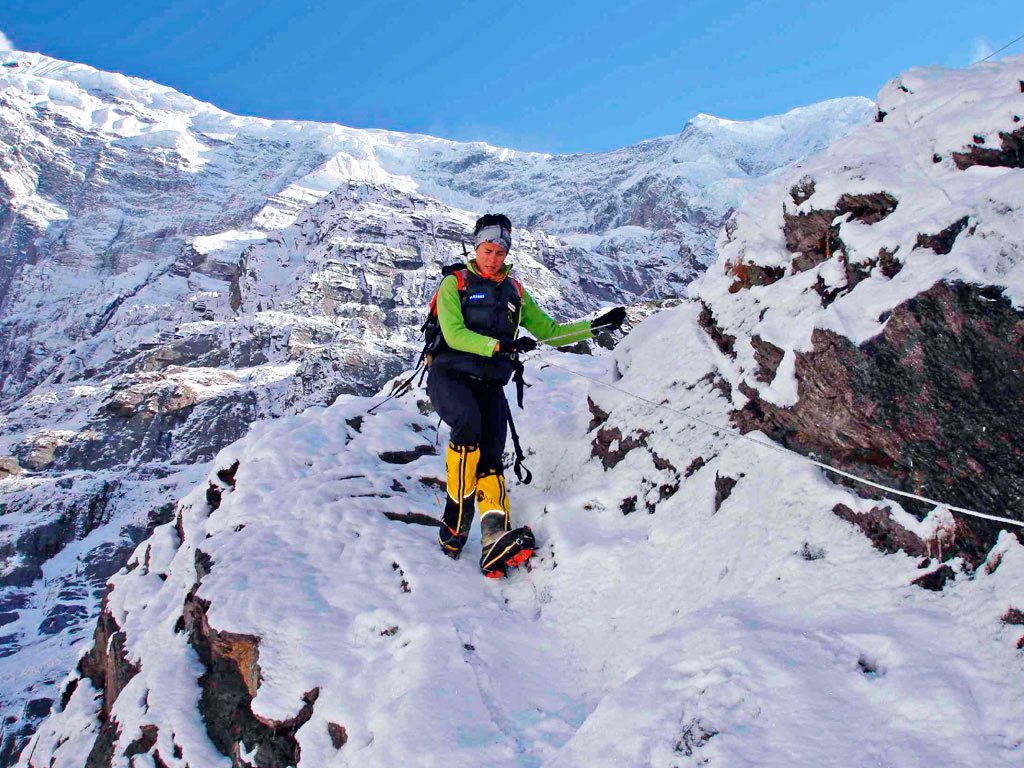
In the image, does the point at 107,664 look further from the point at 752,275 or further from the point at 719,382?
the point at 752,275

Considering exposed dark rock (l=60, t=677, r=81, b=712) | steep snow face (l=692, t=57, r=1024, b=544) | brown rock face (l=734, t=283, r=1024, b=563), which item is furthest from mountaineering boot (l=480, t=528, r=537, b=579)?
exposed dark rock (l=60, t=677, r=81, b=712)

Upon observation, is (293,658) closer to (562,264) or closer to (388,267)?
(388,267)

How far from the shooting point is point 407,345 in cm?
15725

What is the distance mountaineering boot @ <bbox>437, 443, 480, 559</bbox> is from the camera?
6840 mm

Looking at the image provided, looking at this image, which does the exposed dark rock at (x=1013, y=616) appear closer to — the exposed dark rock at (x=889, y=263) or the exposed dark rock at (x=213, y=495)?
the exposed dark rock at (x=889, y=263)

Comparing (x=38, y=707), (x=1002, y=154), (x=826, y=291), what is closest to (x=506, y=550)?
(x=826, y=291)

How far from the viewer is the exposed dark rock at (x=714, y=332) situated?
7.04 m

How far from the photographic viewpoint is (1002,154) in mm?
4637

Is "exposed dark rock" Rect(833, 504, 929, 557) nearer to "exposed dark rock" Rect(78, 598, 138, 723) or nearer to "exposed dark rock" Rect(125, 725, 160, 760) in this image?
"exposed dark rock" Rect(125, 725, 160, 760)

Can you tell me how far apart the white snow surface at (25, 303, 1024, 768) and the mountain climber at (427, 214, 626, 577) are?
36 centimetres

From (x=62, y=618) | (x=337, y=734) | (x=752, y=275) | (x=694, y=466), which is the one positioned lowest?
(x=62, y=618)

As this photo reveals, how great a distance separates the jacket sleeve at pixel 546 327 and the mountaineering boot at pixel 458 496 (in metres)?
1.48

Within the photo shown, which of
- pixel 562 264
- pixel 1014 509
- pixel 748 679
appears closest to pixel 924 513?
pixel 1014 509

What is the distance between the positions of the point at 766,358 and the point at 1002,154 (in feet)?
7.16
